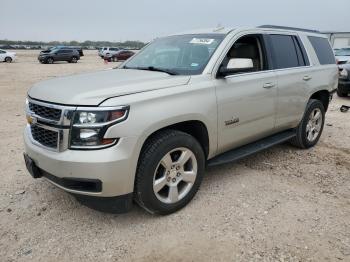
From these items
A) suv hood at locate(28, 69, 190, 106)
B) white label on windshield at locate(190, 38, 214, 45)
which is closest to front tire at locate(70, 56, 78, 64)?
white label on windshield at locate(190, 38, 214, 45)

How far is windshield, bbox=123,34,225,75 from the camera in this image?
387 centimetres

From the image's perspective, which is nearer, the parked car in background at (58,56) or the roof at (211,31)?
the roof at (211,31)

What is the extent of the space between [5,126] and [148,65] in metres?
4.28

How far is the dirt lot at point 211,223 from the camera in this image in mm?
2994

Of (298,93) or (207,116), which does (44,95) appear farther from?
(298,93)

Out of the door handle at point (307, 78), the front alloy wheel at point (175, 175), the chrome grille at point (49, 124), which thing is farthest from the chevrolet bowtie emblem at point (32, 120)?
the door handle at point (307, 78)

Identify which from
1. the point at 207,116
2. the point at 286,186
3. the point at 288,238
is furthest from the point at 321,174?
the point at 207,116

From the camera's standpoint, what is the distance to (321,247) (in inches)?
120

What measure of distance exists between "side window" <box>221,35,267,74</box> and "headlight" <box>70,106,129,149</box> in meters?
1.86

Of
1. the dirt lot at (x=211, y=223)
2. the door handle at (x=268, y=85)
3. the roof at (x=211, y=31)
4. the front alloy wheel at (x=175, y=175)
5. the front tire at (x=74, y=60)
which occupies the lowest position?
the dirt lot at (x=211, y=223)

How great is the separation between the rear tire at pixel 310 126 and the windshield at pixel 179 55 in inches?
85.5

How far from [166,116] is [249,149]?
1608 millimetres

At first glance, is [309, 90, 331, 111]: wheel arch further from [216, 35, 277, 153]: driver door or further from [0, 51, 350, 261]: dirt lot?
[216, 35, 277, 153]: driver door

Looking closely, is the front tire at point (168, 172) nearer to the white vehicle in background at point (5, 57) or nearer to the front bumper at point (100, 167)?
the front bumper at point (100, 167)
